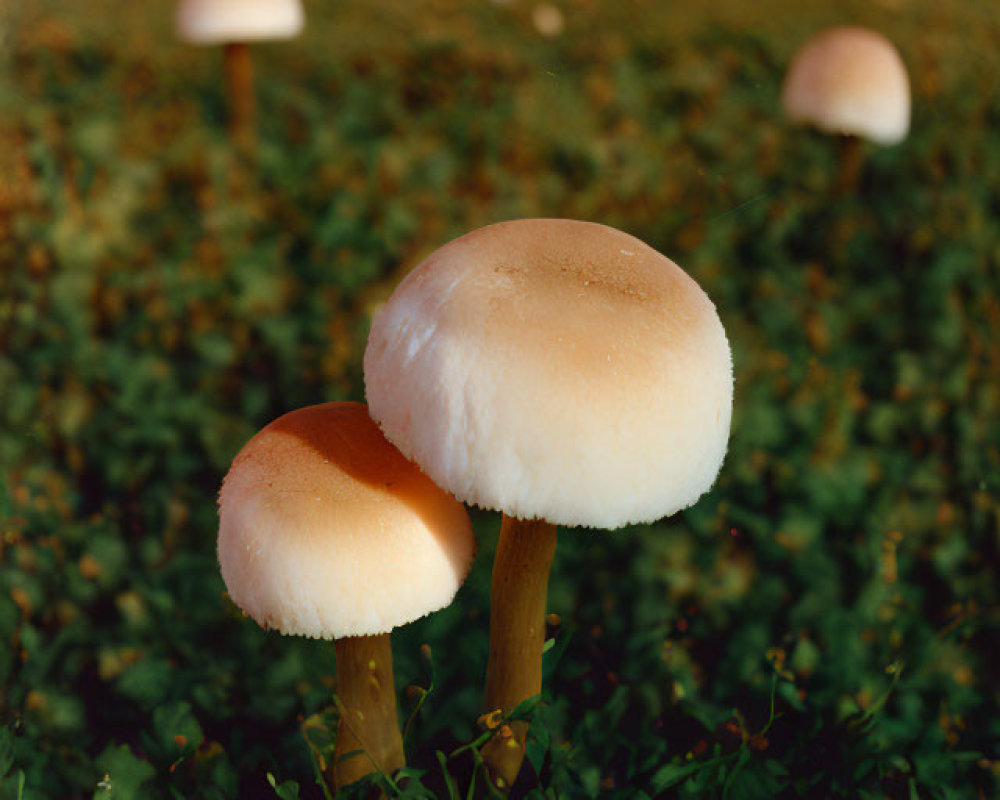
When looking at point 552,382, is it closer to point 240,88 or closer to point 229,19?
point 229,19

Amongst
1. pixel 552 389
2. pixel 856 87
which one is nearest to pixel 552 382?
pixel 552 389

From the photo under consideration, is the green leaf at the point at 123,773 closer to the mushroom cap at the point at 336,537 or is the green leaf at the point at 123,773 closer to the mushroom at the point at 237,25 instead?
the mushroom cap at the point at 336,537

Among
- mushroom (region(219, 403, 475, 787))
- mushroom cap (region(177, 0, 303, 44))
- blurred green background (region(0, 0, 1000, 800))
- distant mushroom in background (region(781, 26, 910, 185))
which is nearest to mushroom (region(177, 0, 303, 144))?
mushroom cap (region(177, 0, 303, 44))

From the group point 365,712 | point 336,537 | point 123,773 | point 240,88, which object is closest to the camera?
point 336,537

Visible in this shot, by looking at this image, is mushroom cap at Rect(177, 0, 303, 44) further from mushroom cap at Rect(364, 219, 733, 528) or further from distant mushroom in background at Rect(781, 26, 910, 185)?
mushroom cap at Rect(364, 219, 733, 528)

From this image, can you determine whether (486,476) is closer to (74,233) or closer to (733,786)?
(733,786)

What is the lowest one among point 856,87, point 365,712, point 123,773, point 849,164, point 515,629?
point 123,773

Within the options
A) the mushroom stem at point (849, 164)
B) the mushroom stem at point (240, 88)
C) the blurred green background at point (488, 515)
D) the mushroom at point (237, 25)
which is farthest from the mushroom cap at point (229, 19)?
the mushroom stem at point (849, 164)
